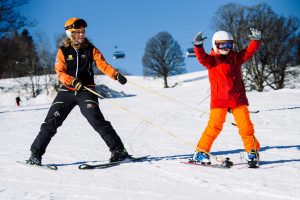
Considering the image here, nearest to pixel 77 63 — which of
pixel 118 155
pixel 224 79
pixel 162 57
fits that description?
pixel 118 155

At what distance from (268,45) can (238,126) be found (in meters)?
40.2

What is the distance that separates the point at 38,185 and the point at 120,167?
122cm

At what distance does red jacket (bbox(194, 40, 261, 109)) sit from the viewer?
5156mm

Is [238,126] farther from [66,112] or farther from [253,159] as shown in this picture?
[66,112]

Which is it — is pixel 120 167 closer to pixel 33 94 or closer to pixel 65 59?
pixel 65 59

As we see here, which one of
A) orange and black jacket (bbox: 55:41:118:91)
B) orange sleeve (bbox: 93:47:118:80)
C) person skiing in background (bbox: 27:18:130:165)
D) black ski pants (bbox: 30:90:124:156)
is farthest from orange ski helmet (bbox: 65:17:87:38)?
black ski pants (bbox: 30:90:124:156)

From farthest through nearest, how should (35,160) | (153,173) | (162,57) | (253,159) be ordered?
(162,57) → (35,160) → (253,159) → (153,173)

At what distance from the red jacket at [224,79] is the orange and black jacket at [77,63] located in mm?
1205

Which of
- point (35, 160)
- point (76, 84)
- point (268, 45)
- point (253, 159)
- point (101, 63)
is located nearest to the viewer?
point (253, 159)

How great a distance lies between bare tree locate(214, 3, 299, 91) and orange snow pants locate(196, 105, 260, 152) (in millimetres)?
37567

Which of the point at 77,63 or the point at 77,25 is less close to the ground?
the point at 77,25

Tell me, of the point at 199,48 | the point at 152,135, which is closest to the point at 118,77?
the point at 199,48

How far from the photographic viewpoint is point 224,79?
17.1 ft

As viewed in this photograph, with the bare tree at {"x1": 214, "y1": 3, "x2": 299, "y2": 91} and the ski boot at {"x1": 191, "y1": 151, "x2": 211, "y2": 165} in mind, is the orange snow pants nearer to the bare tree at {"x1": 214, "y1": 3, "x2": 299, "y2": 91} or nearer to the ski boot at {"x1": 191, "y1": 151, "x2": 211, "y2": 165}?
the ski boot at {"x1": 191, "y1": 151, "x2": 211, "y2": 165}
